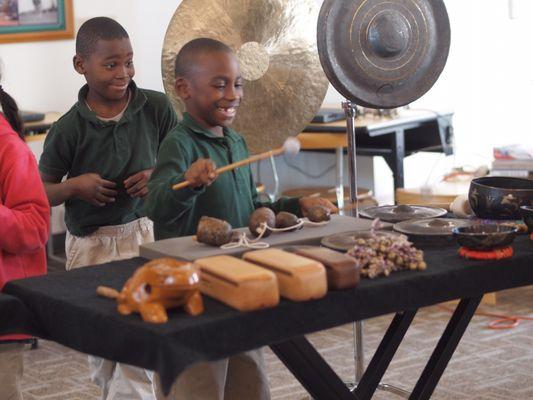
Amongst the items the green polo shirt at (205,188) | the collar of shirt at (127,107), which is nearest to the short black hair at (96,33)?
the collar of shirt at (127,107)

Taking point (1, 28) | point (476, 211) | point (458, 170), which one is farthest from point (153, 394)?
point (1, 28)

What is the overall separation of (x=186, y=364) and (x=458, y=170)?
313 cm

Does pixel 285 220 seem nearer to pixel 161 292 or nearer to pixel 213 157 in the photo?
pixel 213 157

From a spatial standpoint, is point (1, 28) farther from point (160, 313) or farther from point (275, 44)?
point (160, 313)

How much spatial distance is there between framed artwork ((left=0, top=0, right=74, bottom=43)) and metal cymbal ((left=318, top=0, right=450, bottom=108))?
3.08m

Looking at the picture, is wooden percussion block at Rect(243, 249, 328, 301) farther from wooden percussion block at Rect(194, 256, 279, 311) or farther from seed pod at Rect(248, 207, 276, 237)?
seed pod at Rect(248, 207, 276, 237)

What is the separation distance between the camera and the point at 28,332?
5.97 feet

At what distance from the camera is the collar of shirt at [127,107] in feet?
8.90

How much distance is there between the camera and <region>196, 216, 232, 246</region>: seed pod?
A: 6.43 ft

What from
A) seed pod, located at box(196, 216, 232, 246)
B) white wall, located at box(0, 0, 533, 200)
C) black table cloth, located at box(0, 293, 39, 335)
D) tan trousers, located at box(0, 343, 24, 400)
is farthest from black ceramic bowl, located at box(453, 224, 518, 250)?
white wall, located at box(0, 0, 533, 200)

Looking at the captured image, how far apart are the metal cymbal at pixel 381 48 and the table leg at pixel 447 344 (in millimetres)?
618

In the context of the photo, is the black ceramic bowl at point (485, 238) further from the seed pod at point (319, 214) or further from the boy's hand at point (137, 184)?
the boy's hand at point (137, 184)

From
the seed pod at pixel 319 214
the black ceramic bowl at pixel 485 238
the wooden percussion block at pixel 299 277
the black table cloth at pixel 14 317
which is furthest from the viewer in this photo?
the seed pod at pixel 319 214

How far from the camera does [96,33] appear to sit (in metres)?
2.70
